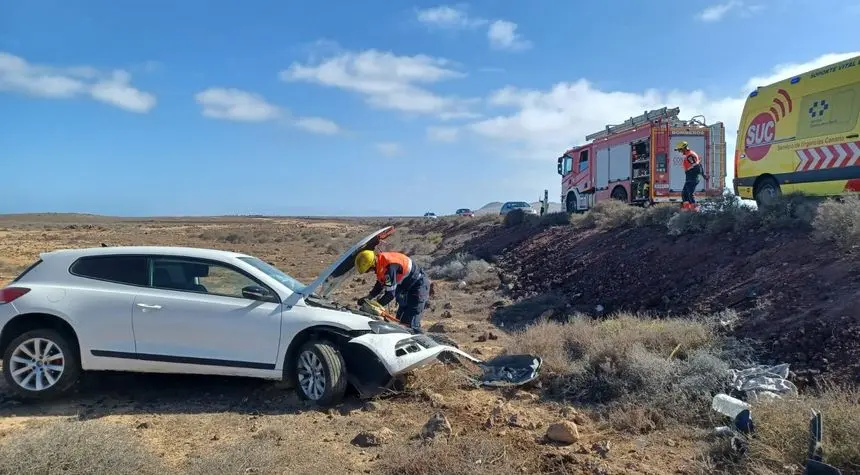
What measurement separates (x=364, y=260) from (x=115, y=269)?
8.20 ft

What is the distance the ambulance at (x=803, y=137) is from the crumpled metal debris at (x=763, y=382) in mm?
6790

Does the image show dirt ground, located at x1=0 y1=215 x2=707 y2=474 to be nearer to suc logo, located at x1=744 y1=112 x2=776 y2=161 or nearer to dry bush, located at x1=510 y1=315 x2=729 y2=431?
dry bush, located at x1=510 y1=315 x2=729 y2=431

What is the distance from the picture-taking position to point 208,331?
230 inches

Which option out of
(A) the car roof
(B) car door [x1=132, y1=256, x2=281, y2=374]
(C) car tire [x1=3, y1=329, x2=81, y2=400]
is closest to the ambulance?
(B) car door [x1=132, y1=256, x2=281, y2=374]

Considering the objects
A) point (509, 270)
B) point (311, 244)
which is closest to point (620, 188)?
point (509, 270)

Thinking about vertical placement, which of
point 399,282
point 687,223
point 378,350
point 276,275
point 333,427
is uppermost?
point 687,223

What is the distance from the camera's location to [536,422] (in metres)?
5.42

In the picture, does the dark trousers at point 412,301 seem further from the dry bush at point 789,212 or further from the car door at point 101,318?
the dry bush at point 789,212

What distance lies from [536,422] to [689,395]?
1.41 meters

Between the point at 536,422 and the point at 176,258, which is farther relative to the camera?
the point at 176,258

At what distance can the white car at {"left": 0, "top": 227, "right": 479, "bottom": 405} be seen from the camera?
5.80m

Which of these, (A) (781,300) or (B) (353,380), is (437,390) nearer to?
(B) (353,380)

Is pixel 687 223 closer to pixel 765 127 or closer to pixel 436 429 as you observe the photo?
pixel 765 127

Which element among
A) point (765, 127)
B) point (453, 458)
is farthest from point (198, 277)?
point (765, 127)
